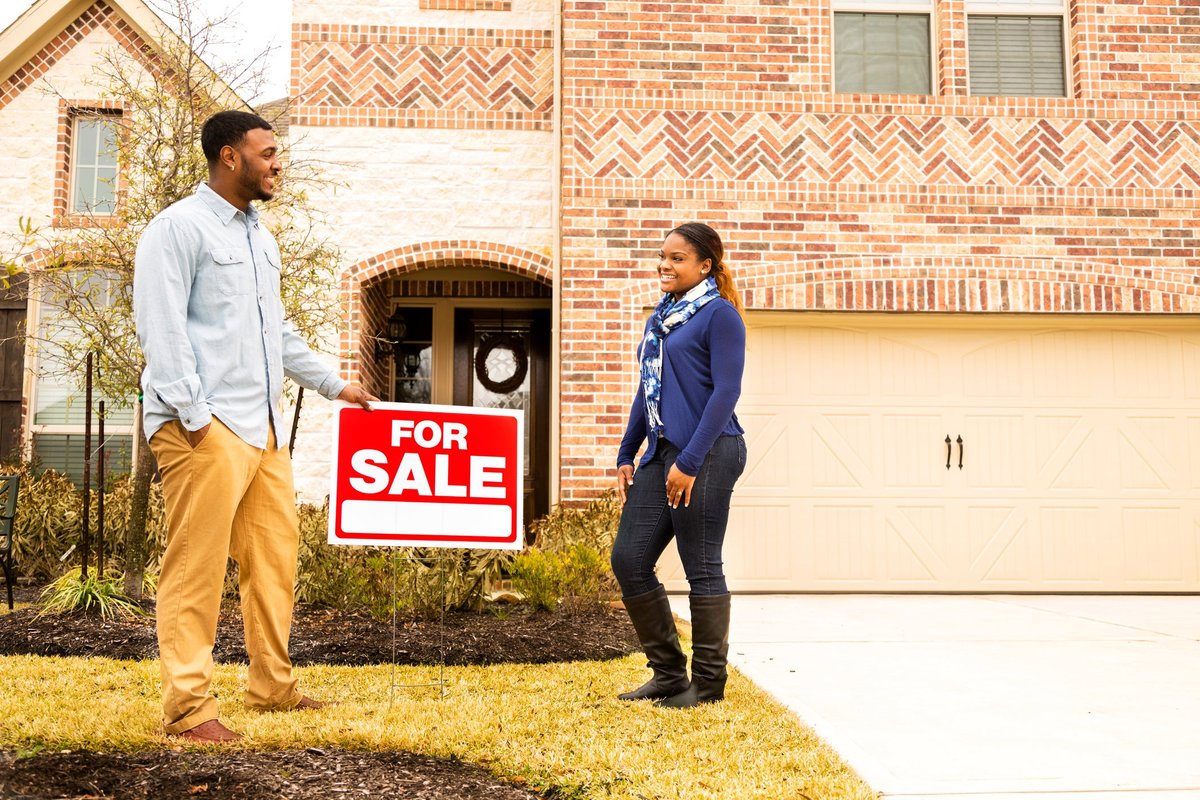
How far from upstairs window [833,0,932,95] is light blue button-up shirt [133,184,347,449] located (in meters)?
6.96

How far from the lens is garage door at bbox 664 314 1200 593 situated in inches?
368

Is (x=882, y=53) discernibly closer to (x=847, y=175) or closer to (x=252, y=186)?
(x=847, y=175)

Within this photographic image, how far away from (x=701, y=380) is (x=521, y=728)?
1.52m

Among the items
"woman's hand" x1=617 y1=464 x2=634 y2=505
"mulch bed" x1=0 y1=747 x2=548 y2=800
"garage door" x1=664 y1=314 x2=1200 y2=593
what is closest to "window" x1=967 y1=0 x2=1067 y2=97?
"garage door" x1=664 y1=314 x2=1200 y2=593

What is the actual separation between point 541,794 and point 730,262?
6.60 metres

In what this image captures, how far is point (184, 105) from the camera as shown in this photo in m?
7.34

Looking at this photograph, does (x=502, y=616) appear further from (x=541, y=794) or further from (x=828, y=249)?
(x=828, y=249)

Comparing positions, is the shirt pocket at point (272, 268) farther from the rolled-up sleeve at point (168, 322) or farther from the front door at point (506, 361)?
the front door at point (506, 361)

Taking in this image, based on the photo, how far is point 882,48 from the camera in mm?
9844

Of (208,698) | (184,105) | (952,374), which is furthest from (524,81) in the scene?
(208,698)

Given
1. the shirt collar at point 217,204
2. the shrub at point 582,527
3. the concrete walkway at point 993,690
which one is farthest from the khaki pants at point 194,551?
the shrub at point 582,527

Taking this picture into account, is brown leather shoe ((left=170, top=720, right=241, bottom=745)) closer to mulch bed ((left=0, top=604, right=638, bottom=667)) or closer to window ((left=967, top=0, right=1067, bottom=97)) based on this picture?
mulch bed ((left=0, top=604, right=638, bottom=667))

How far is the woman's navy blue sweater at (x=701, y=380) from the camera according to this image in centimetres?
429

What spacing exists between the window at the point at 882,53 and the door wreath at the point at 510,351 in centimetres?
423
